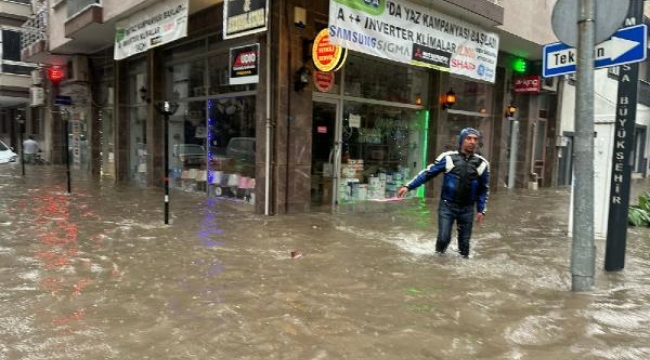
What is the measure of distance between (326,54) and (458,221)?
407 centimetres

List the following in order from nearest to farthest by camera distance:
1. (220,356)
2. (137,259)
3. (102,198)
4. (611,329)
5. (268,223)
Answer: (220,356) → (611,329) → (137,259) → (268,223) → (102,198)

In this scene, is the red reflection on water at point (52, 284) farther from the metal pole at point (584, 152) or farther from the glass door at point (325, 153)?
the glass door at point (325, 153)

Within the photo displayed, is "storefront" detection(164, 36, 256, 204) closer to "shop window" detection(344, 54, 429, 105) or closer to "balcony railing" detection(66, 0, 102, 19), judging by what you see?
"balcony railing" detection(66, 0, 102, 19)

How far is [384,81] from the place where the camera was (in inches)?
462

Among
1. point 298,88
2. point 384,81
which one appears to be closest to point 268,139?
point 298,88

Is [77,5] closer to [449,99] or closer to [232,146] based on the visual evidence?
[232,146]

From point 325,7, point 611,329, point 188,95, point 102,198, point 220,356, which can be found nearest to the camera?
point 220,356

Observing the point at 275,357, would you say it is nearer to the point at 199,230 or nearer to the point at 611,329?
the point at 611,329

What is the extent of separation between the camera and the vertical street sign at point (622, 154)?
5.32 meters

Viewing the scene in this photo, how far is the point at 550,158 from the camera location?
1764 cm

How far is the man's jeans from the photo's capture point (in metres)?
6.09

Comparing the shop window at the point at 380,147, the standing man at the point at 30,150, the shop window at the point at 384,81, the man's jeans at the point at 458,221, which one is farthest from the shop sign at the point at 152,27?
the standing man at the point at 30,150

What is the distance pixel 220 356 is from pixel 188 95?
1016 cm

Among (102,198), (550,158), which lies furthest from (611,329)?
(550,158)
